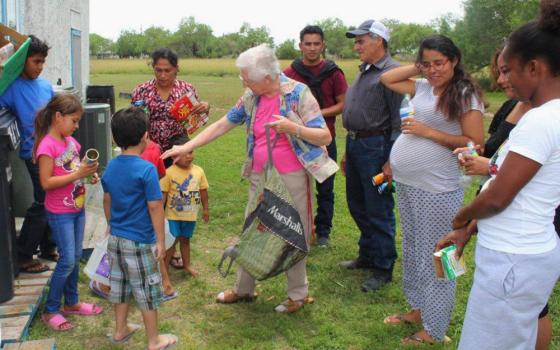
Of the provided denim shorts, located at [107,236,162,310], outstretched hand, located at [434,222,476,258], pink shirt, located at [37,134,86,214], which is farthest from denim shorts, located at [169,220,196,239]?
outstretched hand, located at [434,222,476,258]

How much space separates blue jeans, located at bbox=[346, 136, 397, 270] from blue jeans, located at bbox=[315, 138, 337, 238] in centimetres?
84

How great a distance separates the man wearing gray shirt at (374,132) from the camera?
4.34 meters

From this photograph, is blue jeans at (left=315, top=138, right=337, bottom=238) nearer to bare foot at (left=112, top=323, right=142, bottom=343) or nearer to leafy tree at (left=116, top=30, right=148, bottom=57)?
bare foot at (left=112, top=323, right=142, bottom=343)

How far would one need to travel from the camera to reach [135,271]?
3.35 metres

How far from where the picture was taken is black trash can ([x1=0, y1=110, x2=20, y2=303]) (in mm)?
3557

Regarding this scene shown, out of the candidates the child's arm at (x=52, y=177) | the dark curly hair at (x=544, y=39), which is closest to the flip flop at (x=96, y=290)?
the child's arm at (x=52, y=177)

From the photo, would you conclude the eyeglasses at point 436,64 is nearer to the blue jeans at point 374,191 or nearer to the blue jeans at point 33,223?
the blue jeans at point 374,191

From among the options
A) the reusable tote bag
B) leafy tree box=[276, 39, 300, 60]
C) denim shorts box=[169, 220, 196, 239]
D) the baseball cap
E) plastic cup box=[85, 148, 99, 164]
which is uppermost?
leafy tree box=[276, 39, 300, 60]

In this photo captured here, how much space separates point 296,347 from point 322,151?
134 centimetres

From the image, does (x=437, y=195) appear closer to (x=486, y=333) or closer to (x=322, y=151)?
(x=322, y=151)

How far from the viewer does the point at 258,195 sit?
3807mm

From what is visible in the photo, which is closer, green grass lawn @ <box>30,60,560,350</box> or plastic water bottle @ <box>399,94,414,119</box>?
plastic water bottle @ <box>399,94,414,119</box>

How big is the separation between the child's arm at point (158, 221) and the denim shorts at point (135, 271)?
0.06 meters

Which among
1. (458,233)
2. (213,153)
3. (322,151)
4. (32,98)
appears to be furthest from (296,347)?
(213,153)
